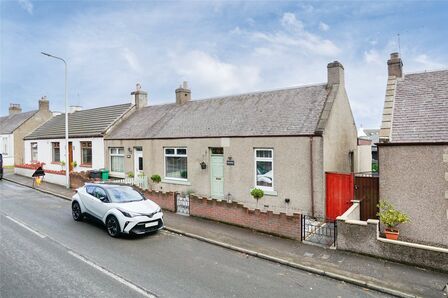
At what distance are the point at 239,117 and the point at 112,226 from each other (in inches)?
336

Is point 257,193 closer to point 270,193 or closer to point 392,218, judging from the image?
point 270,193

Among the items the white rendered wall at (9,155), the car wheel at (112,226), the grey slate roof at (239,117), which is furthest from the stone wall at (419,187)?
the white rendered wall at (9,155)

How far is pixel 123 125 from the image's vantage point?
22.1m

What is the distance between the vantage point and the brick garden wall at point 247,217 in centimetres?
968

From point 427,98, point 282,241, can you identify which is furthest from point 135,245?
point 427,98

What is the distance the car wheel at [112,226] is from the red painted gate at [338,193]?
7.92 metres

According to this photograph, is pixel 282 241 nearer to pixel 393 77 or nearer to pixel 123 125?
pixel 393 77

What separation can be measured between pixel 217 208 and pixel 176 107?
432 inches

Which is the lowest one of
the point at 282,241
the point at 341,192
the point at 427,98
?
the point at 282,241

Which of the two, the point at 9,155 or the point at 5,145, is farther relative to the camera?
the point at 5,145

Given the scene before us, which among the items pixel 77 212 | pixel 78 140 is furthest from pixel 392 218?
pixel 78 140

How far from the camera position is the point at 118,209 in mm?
9727

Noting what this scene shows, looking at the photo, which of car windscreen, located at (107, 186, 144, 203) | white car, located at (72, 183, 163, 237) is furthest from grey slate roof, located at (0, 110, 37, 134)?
car windscreen, located at (107, 186, 144, 203)

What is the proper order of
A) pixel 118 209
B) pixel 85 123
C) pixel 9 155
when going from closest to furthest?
pixel 118 209 → pixel 85 123 → pixel 9 155
